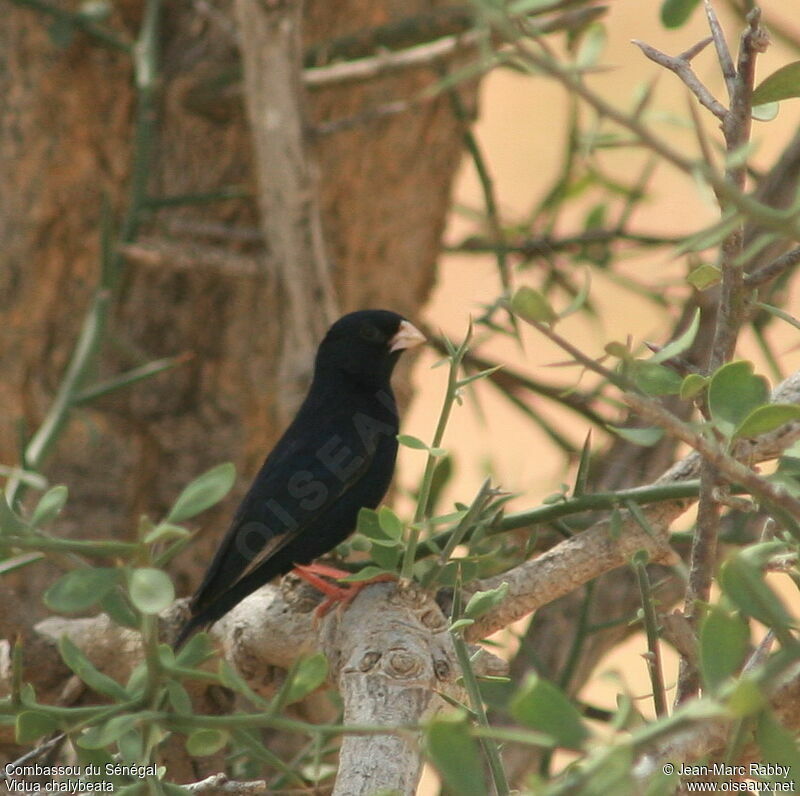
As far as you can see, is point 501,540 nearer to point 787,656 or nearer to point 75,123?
point 787,656

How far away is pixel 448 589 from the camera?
2.43 meters

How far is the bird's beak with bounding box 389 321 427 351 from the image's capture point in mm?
3725

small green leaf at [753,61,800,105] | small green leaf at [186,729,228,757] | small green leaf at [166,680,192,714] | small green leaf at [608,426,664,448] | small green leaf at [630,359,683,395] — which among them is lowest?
small green leaf at [186,729,228,757]

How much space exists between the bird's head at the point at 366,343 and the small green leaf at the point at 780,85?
236 cm

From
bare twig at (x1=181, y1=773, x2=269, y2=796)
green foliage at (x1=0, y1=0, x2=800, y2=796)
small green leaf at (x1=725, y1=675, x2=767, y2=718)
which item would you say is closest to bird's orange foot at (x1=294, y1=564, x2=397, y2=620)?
green foliage at (x1=0, y1=0, x2=800, y2=796)

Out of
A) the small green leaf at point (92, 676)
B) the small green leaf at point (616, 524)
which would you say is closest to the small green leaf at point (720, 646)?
the small green leaf at point (92, 676)

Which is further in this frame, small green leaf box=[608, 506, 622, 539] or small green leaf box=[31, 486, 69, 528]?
small green leaf box=[608, 506, 622, 539]

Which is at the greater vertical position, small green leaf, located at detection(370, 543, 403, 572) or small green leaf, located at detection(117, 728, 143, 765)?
small green leaf, located at detection(370, 543, 403, 572)

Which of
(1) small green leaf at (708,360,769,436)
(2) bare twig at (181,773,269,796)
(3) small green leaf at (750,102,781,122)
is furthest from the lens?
(2) bare twig at (181,773,269,796)

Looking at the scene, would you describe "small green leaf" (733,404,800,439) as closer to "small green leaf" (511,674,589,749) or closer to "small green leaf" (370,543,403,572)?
"small green leaf" (511,674,589,749)

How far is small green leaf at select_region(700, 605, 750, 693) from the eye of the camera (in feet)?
3.25

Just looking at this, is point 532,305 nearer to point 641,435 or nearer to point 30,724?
point 641,435

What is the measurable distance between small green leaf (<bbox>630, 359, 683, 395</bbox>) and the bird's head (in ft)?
7.18

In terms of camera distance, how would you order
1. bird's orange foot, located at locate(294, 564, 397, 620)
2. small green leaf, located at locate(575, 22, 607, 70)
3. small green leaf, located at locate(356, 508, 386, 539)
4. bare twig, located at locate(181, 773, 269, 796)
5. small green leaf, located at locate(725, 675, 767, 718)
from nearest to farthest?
small green leaf, located at locate(725, 675, 767, 718)
bare twig, located at locate(181, 773, 269, 796)
small green leaf, located at locate(356, 508, 386, 539)
small green leaf, located at locate(575, 22, 607, 70)
bird's orange foot, located at locate(294, 564, 397, 620)
